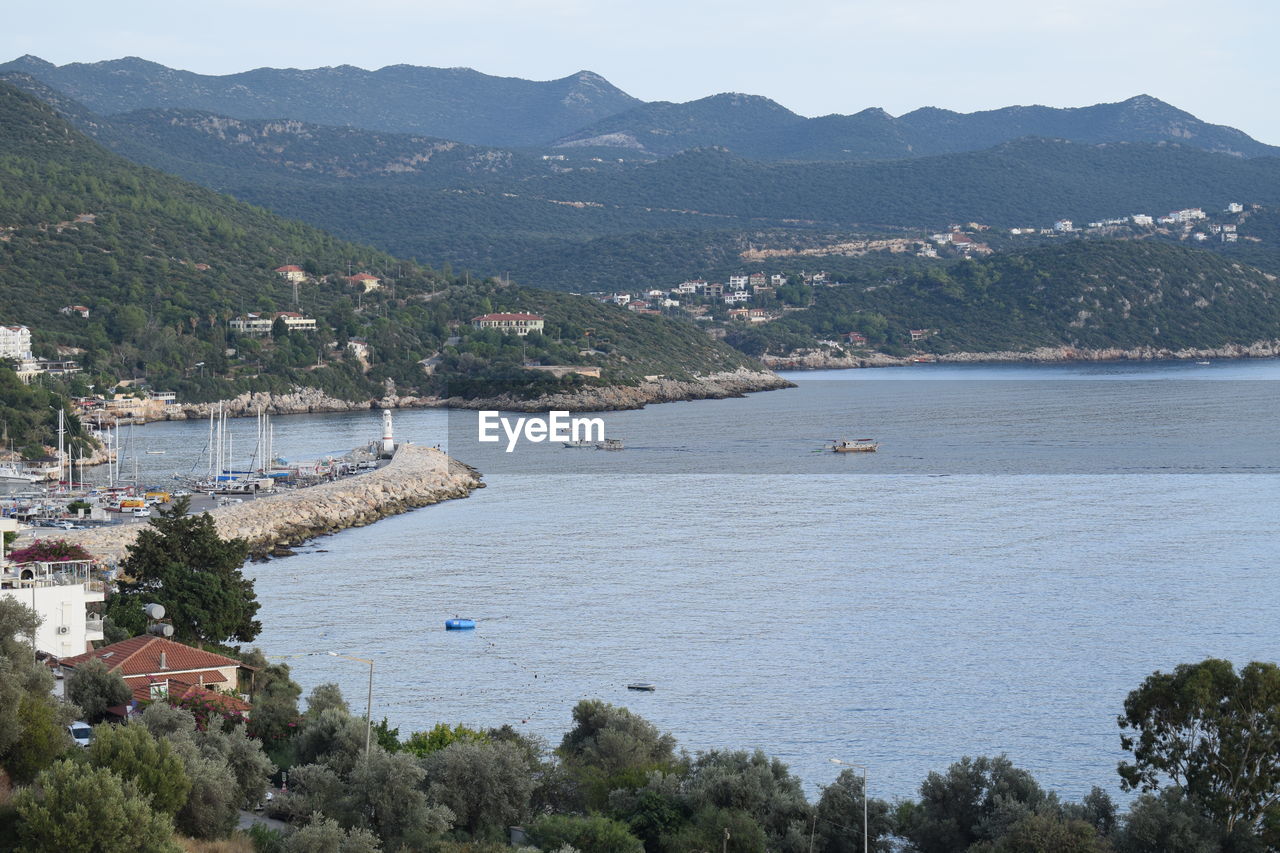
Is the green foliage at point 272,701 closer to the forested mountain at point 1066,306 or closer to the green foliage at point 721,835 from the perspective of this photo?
the green foliage at point 721,835

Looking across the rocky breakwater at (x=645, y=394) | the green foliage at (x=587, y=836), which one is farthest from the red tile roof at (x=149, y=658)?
the rocky breakwater at (x=645, y=394)

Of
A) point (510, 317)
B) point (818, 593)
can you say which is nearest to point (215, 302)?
point (510, 317)

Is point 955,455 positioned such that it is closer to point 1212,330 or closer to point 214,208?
point 214,208

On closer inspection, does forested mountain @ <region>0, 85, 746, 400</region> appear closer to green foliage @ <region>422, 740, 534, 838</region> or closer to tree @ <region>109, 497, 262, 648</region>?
tree @ <region>109, 497, 262, 648</region>

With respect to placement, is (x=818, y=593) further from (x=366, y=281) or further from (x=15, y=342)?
(x=366, y=281)

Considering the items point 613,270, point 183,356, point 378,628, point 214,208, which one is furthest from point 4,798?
point 613,270
